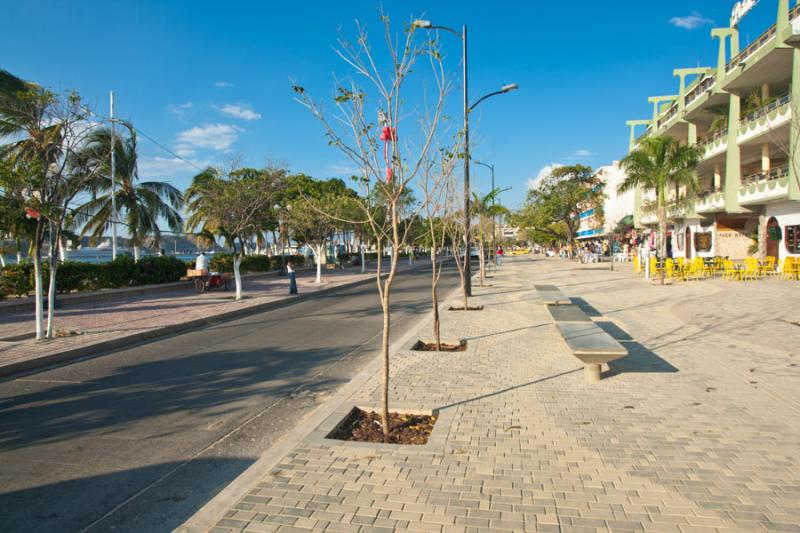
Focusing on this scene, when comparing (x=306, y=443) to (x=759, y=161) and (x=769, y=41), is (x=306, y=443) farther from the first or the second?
(x=759, y=161)

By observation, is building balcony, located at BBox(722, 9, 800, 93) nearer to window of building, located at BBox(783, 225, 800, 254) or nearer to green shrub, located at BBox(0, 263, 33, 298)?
window of building, located at BBox(783, 225, 800, 254)

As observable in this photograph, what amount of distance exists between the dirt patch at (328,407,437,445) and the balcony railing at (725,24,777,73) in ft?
81.3

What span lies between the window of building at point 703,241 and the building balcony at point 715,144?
220 inches

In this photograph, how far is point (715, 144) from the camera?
91.4ft

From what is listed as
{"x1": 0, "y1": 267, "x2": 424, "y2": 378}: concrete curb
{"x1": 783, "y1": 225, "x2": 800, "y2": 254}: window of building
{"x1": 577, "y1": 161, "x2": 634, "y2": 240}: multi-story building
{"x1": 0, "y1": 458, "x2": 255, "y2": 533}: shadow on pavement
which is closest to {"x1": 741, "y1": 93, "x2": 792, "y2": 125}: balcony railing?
{"x1": 783, "y1": 225, "x2": 800, "y2": 254}: window of building

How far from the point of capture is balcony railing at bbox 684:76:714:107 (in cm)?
2868

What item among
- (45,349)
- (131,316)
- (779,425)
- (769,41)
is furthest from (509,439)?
(769,41)

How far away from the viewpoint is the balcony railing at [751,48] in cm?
2115

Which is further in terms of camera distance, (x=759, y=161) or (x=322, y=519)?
(x=759, y=161)

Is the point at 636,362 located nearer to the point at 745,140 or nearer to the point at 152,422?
the point at 152,422

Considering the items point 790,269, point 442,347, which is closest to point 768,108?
point 790,269

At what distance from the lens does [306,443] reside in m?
4.30

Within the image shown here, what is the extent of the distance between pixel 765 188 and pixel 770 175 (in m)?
1.06

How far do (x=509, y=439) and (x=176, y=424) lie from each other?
335 cm
